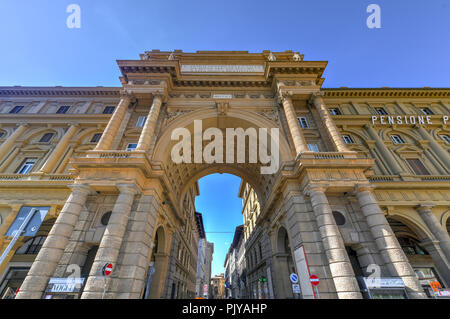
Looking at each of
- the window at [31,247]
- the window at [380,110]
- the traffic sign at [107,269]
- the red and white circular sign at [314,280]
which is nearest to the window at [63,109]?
the window at [31,247]

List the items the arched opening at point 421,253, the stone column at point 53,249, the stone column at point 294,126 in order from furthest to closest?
the stone column at point 294,126 → the arched opening at point 421,253 → the stone column at point 53,249

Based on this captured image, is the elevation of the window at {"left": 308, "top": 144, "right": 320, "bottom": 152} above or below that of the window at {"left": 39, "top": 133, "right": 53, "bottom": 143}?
below

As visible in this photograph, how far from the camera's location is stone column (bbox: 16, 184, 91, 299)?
9.39 meters

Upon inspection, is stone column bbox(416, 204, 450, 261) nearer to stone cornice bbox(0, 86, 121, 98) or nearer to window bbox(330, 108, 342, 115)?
window bbox(330, 108, 342, 115)

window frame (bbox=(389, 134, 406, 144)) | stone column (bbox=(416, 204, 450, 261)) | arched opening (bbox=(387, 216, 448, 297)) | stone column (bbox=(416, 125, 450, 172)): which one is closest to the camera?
stone column (bbox=(416, 204, 450, 261))

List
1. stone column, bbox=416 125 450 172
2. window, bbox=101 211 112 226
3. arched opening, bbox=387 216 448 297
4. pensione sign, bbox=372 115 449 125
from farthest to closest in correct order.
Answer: pensione sign, bbox=372 115 449 125 < stone column, bbox=416 125 450 172 < arched opening, bbox=387 216 448 297 < window, bbox=101 211 112 226

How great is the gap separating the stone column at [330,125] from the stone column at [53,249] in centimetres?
1923

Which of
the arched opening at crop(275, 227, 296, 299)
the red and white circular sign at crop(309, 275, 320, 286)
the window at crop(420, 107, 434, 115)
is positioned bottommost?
the red and white circular sign at crop(309, 275, 320, 286)

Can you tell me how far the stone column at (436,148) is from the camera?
61.6 feet

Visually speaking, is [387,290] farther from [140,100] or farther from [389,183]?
[140,100]

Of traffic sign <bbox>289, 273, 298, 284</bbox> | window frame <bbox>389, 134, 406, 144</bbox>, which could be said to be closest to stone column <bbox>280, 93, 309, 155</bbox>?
traffic sign <bbox>289, 273, 298, 284</bbox>

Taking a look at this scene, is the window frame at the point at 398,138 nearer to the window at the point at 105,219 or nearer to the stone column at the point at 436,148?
the stone column at the point at 436,148

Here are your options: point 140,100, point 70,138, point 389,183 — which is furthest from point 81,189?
point 389,183

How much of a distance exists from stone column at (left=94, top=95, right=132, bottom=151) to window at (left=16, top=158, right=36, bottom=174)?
1118cm
